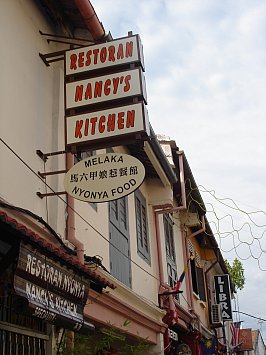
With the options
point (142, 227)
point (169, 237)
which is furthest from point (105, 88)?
point (169, 237)

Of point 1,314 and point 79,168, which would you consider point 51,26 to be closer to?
point 79,168

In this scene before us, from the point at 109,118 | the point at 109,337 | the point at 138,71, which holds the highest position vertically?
the point at 138,71

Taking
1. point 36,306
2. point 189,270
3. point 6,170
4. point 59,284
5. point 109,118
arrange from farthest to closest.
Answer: point 189,270
point 109,118
point 6,170
point 59,284
point 36,306

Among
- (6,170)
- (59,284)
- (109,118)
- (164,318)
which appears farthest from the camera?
(164,318)

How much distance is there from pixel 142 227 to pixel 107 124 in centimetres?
524

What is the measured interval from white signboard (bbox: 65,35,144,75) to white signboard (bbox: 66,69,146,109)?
0.57ft

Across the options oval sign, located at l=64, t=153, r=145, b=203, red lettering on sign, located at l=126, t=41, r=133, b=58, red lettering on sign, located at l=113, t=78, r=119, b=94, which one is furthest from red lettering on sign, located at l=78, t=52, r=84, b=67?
oval sign, located at l=64, t=153, r=145, b=203

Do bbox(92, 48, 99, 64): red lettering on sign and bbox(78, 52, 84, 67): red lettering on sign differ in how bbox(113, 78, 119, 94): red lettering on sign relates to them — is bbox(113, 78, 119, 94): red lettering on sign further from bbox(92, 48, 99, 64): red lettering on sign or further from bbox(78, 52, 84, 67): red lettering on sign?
bbox(78, 52, 84, 67): red lettering on sign

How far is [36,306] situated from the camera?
492 cm

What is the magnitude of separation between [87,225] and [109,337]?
1.82 meters

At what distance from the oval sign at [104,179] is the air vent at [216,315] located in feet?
47.1

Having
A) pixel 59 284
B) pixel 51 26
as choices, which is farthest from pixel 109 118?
pixel 59 284

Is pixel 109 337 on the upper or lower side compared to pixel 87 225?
lower

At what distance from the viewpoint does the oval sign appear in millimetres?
Answer: 6500
